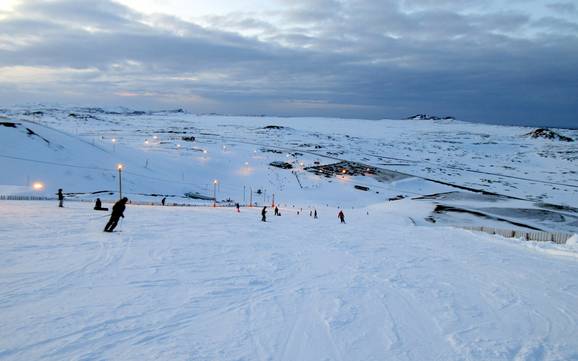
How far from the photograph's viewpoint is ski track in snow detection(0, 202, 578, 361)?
6066mm

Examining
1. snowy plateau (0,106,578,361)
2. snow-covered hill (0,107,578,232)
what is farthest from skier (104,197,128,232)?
snow-covered hill (0,107,578,232)

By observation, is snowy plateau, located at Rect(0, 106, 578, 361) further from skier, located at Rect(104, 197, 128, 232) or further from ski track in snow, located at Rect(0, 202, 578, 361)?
skier, located at Rect(104, 197, 128, 232)

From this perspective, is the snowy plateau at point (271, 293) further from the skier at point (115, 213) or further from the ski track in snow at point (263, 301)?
the skier at point (115, 213)

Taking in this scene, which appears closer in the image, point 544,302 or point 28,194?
point 544,302

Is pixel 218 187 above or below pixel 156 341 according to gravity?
below

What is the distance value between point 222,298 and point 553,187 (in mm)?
95528

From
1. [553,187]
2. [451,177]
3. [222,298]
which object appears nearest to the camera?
[222,298]

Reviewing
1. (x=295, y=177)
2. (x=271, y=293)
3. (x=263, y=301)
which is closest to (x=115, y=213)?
(x=271, y=293)

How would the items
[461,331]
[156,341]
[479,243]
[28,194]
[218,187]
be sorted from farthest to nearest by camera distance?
1. [218,187]
2. [28,194]
3. [479,243]
4. [461,331]
5. [156,341]

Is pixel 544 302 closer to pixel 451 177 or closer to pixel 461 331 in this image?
pixel 461 331

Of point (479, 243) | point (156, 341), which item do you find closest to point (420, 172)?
point (479, 243)

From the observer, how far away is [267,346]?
615 cm

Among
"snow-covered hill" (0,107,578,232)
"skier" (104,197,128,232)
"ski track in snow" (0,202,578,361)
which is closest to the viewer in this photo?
"ski track in snow" (0,202,578,361)

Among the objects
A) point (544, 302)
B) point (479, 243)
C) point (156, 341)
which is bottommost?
point (479, 243)
